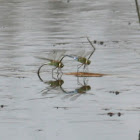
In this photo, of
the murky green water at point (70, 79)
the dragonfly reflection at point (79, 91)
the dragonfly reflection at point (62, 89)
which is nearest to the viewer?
the murky green water at point (70, 79)

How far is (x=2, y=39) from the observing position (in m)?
12.8

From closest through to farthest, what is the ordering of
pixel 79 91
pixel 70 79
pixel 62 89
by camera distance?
pixel 79 91 → pixel 62 89 → pixel 70 79

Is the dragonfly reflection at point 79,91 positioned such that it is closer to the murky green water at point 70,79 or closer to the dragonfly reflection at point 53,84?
the murky green water at point 70,79

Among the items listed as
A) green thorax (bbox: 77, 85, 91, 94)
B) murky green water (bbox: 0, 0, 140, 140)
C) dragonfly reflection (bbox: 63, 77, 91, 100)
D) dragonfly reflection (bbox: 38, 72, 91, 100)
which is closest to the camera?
murky green water (bbox: 0, 0, 140, 140)

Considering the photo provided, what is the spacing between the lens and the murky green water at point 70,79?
640cm

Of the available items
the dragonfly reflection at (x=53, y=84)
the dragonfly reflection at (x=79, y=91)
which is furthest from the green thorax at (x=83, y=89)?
the dragonfly reflection at (x=53, y=84)

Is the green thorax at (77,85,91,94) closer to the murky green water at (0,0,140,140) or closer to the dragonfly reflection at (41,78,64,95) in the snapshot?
the murky green water at (0,0,140,140)

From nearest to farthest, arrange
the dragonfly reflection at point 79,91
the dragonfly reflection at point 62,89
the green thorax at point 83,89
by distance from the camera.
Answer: the dragonfly reflection at point 79,91 → the dragonfly reflection at point 62,89 → the green thorax at point 83,89

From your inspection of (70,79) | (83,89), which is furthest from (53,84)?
(83,89)

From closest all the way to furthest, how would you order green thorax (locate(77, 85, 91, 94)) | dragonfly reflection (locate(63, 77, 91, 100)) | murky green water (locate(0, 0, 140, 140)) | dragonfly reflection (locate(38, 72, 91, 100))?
murky green water (locate(0, 0, 140, 140)) < dragonfly reflection (locate(63, 77, 91, 100)) < dragonfly reflection (locate(38, 72, 91, 100)) < green thorax (locate(77, 85, 91, 94))

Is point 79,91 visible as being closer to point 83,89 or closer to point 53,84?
point 83,89

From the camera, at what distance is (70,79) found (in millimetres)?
8812

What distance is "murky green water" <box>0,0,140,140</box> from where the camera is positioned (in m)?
6.40

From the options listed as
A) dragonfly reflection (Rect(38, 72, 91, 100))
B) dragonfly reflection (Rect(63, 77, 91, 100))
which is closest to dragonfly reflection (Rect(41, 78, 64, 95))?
dragonfly reflection (Rect(38, 72, 91, 100))
